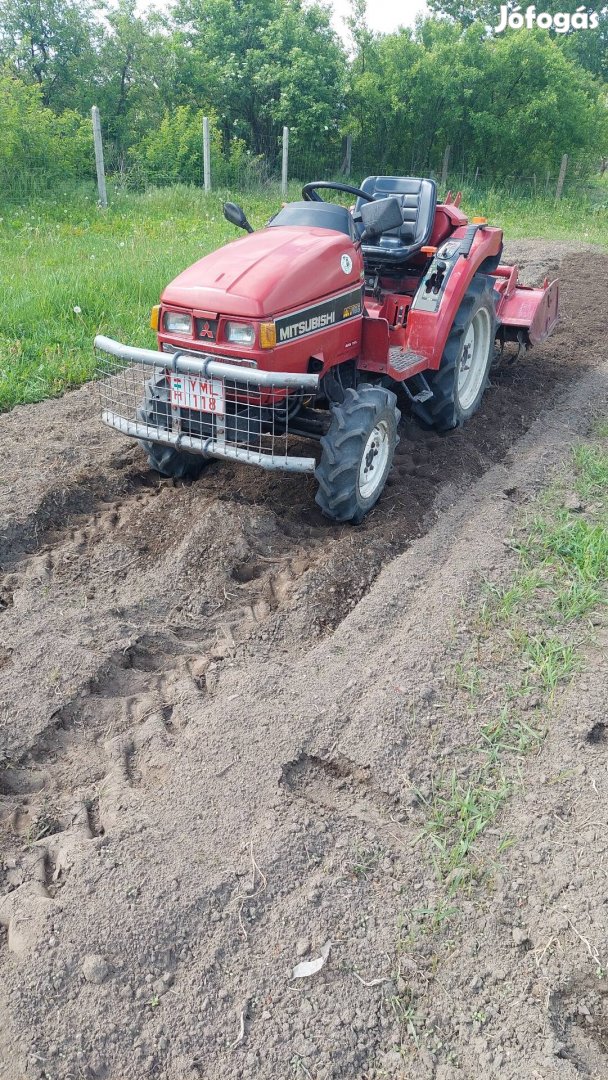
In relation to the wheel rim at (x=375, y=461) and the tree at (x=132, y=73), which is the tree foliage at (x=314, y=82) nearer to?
the tree at (x=132, y=73)

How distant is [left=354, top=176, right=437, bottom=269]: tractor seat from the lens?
5711mm

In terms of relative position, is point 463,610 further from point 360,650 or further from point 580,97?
point 580,97

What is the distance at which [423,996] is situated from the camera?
2412mm

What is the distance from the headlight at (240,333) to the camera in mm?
4184

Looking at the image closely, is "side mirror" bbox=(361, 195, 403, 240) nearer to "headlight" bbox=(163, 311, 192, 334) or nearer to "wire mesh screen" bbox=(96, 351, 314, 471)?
"wire mesh screen" bbox=(96, 351, 314, 471)

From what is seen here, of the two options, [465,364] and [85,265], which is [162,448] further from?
[85,265]

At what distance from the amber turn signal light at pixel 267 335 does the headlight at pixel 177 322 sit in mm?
444

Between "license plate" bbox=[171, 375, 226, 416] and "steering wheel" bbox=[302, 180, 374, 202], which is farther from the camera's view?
"steering wheel" bbox=[302, 180, 374, 202]

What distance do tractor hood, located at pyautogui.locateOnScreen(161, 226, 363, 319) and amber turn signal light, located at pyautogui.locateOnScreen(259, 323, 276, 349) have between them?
0.05m

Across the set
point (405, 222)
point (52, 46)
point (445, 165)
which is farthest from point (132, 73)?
point (405, 222)

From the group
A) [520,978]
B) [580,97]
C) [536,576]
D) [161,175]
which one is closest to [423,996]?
[520,978]

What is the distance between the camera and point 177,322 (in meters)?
4.42

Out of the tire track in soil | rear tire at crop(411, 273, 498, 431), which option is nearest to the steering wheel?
rear tire at crop(411, 273, 498, 431)

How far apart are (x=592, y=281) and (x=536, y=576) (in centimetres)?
798
